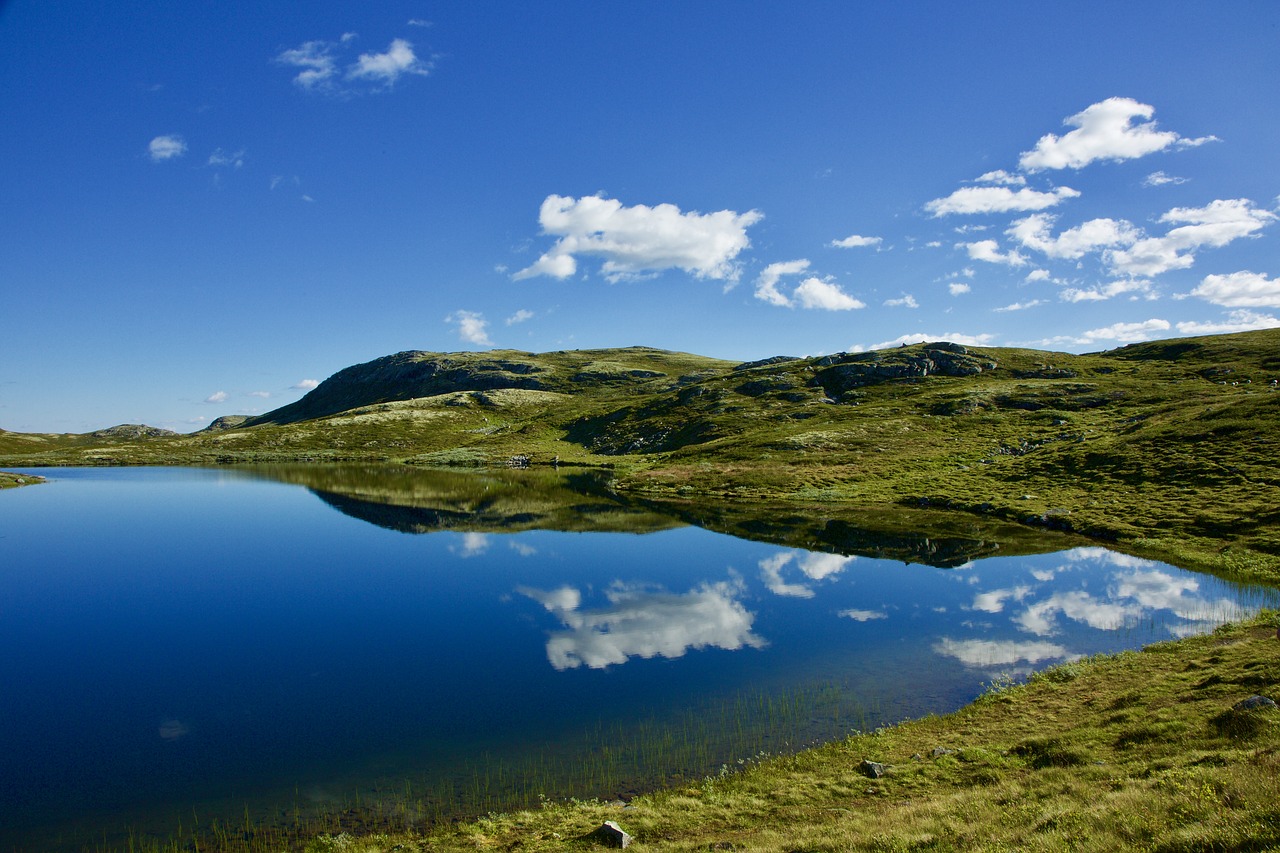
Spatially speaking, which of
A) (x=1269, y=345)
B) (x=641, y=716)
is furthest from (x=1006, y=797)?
(x=1269, y=345)

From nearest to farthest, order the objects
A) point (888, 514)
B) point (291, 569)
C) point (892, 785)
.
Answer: point (892, 785), point (291, 569), point (888, 514)

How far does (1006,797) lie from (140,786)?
81.9 feet

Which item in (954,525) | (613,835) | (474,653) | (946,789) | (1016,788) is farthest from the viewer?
(954,525)

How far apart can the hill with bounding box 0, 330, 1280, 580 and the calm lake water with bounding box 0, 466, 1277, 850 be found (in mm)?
13039

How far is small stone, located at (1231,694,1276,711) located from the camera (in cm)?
1585

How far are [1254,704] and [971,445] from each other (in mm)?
95347

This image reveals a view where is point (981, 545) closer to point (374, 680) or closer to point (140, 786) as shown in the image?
point (374, 680)

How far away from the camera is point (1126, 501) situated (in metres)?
59.5

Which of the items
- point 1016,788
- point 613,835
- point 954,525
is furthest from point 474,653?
point 954,525

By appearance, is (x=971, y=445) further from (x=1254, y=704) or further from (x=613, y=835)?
(x=613, y=835)

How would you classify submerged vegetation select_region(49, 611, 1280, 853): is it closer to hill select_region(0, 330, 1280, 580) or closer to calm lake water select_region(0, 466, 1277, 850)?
calm lake water select_region(0, 466, 1277, 850)

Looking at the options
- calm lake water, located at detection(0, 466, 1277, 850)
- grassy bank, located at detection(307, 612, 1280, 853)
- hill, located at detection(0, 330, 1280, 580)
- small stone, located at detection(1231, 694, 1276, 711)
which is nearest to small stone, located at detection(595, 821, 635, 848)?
grassy bank, located at detection(307, 612, 1280, 853)

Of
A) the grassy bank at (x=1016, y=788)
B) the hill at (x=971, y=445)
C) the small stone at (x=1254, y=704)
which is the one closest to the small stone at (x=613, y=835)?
the grassy bank at (x=1016, y=788)

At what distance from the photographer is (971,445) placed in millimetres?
102250
